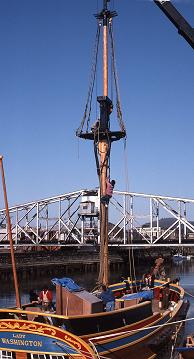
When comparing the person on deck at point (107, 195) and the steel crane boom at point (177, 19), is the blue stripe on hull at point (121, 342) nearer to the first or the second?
the person on deck at point (107, 195)

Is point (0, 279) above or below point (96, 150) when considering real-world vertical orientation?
below

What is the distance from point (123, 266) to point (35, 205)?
2262 centimetres

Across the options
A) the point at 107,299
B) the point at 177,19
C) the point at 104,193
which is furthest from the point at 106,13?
the point at 107,299

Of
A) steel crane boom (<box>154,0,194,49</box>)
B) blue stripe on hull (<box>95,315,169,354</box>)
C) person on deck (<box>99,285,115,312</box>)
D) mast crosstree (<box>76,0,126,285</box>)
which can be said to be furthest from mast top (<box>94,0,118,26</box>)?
blue stripe on hull (<box>95,315,169,354</box>)

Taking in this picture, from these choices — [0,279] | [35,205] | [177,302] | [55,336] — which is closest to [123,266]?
[35,205]

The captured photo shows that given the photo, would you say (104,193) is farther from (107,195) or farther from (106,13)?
(106,13)

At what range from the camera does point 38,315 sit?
61.3ft

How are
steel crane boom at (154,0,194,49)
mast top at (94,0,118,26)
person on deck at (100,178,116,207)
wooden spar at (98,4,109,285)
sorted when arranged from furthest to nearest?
mast top at (94,0,118,26)
person on deck at (100,178,116,207)
wooden spar at (98,4,109,285)
steel crane boom at (154,0,194,49)

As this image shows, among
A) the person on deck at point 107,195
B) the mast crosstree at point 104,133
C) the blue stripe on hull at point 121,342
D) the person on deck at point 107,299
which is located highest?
the mast crosstree at point 104,133

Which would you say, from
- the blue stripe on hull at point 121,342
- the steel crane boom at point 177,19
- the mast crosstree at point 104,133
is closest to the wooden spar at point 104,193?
the mast crosstree at point 104,133

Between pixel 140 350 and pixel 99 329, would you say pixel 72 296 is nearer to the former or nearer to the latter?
pixel 99 329

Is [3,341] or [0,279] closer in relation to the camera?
[3,341]

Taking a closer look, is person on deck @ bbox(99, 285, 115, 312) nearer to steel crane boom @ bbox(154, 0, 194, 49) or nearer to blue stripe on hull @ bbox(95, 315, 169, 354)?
blue stripe on hull @ bbox(95, 315, 169, 354)

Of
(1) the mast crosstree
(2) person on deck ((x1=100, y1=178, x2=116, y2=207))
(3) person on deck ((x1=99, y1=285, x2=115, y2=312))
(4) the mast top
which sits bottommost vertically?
(3) person on deck ((x1=99, y1=285, x2=115, y2=312))
